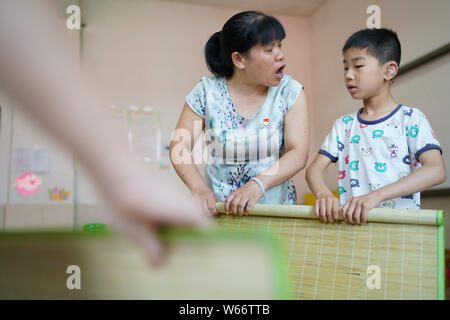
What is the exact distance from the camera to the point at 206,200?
99cm

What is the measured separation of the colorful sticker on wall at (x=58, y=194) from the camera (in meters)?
3.51

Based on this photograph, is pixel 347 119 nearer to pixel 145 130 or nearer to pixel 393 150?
pixel 393 150

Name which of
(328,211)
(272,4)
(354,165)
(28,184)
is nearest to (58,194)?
(28,184)

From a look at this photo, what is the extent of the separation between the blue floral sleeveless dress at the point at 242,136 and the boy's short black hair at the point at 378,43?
30 cm

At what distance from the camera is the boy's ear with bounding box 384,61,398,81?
130cm

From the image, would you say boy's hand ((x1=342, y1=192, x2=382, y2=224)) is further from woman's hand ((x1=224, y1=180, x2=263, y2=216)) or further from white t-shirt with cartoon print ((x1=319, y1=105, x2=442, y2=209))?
white t-shirt with cartoon print ((x1=319, y1=105, x2=442, y2=209))

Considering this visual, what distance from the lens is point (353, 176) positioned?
125 cm

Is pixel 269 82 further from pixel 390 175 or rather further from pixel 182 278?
pixel 182 278

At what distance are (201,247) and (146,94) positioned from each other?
361cm

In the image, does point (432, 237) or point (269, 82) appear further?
point (269, 82)

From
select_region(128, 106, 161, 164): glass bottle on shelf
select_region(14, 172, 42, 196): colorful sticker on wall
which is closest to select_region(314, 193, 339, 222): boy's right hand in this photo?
select_region(128, 106, 161, 164): glass bottle on shelf

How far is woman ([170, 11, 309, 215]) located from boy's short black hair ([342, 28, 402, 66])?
0.29 m

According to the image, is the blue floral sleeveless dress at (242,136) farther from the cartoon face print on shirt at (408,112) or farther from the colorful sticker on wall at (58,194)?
the colorful sticker on wall at (58,194)
